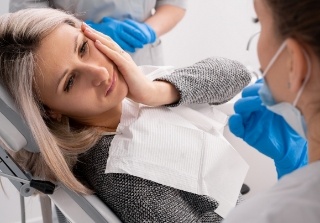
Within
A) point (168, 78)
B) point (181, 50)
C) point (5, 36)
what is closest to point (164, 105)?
point (168, 78)

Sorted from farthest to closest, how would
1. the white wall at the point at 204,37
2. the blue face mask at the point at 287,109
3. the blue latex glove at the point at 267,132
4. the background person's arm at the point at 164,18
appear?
the white wall at the point at 204,37
the background person's arm at the point at 164,18
the blue latex glove at the point at 267,132
the blue face mask at the point at 287,109

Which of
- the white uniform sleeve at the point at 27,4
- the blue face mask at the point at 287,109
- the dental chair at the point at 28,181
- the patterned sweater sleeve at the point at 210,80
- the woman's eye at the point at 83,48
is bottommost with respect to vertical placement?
the dental chair at the point at 28,181

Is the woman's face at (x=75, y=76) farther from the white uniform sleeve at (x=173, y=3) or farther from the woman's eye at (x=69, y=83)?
the white uniform sleeve at (x=173, y=3)

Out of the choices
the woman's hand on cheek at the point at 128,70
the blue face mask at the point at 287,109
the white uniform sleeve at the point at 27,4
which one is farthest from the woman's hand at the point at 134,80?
the blue face mask at the point at 287,109

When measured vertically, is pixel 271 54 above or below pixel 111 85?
above

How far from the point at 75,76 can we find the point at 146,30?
Result: 43 cm

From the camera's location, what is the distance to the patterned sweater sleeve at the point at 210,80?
130 cm

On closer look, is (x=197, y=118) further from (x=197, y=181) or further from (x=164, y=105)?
(x=197, y=181)

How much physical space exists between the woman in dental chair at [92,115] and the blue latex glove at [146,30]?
0.27 m

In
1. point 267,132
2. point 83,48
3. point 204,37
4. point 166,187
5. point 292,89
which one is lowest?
point 204,37

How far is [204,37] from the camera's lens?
8.05 ft

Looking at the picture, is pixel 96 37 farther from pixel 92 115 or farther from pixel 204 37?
pixel 204 37

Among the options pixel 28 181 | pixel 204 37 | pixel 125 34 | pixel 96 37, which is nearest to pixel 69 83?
pixel 96 37

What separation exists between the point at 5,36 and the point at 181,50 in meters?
1.35
